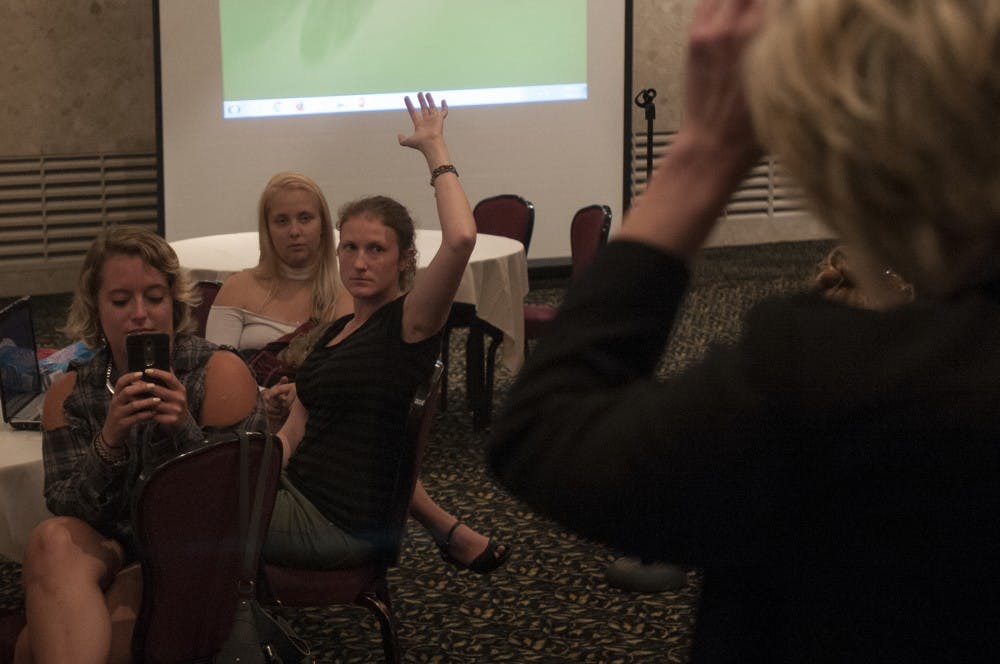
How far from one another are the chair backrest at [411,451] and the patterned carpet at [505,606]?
0.64 meters

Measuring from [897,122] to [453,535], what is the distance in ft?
10.5

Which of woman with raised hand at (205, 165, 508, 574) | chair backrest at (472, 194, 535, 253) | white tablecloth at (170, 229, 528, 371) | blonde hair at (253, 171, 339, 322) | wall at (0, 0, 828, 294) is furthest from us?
wall at (0, 0, 828, 294)

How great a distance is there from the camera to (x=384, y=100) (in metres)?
8.14

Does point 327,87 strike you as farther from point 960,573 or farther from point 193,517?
point 960,573

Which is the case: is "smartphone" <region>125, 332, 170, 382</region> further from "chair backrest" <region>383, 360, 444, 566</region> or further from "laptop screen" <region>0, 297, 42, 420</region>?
"laptop screen" <region>0, 297, 42, 420</region>

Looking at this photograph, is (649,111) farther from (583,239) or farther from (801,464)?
(801,464)

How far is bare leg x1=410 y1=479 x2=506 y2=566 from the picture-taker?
369 centimetres

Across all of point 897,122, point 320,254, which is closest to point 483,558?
point 320,254

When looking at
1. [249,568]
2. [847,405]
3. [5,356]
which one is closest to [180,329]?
[5,356]

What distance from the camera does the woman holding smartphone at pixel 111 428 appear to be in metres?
2.32

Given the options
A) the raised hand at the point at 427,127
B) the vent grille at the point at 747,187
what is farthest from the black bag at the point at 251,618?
the vent grille at the point at 747,187

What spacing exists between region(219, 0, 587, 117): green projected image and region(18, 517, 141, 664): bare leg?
5703 millimetres

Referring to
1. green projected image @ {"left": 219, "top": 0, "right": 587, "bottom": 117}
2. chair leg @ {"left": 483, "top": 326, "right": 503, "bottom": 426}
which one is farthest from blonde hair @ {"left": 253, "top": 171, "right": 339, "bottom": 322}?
green projected image @ {"left": 219, "top": 0, "right": 587, "bottom": 117}

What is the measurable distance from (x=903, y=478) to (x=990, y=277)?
0.11 metres
